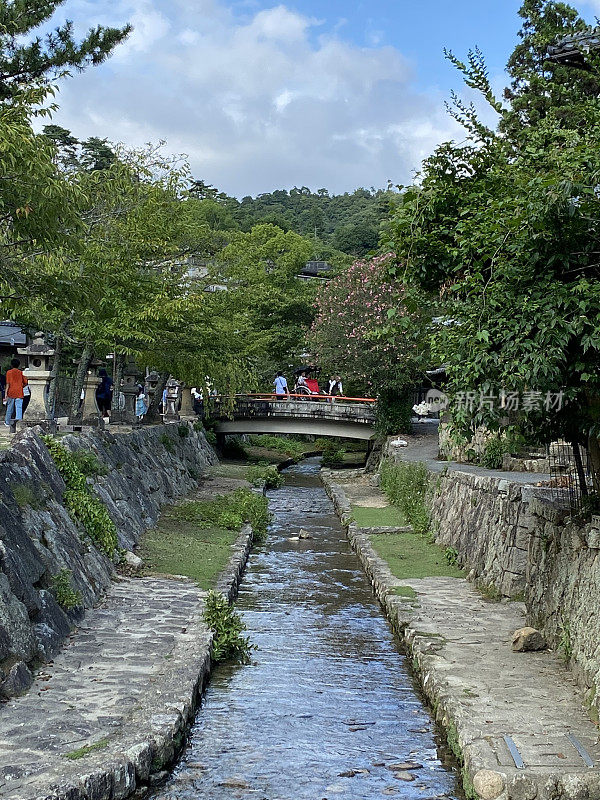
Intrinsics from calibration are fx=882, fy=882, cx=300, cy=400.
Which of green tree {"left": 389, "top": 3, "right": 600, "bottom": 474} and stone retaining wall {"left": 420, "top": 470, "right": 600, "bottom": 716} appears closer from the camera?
green tree {"left": 389, "top": 3, "right": 600, "bottom": 474}

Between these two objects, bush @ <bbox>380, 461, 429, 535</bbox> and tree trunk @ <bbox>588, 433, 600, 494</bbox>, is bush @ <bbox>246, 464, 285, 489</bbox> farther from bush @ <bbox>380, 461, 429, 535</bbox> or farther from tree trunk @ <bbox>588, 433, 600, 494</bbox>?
tree trunk @ <bbox>588, 433, 600, 494</bbox>

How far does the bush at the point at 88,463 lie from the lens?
1566cm

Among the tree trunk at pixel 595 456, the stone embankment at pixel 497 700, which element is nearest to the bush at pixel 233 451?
the stone embankment at pixel 497 700

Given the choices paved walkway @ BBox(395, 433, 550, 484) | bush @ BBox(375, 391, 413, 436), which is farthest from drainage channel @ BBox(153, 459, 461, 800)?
bush @ BBox(375, 391, 413, 436)

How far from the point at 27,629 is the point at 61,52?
501 inches

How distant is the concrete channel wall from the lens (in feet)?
30.9

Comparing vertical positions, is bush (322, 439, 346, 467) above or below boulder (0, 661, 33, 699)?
below

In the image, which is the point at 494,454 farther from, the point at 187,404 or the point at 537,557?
the point at 187,404

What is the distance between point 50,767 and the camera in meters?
6.86

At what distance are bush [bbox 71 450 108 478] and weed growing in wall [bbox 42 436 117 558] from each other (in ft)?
1.11

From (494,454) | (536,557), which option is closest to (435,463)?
(494,454)

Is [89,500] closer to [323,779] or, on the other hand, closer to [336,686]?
[336,686]

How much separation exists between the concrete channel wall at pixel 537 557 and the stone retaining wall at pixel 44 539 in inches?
228

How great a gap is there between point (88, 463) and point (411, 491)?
10767 millimetres
